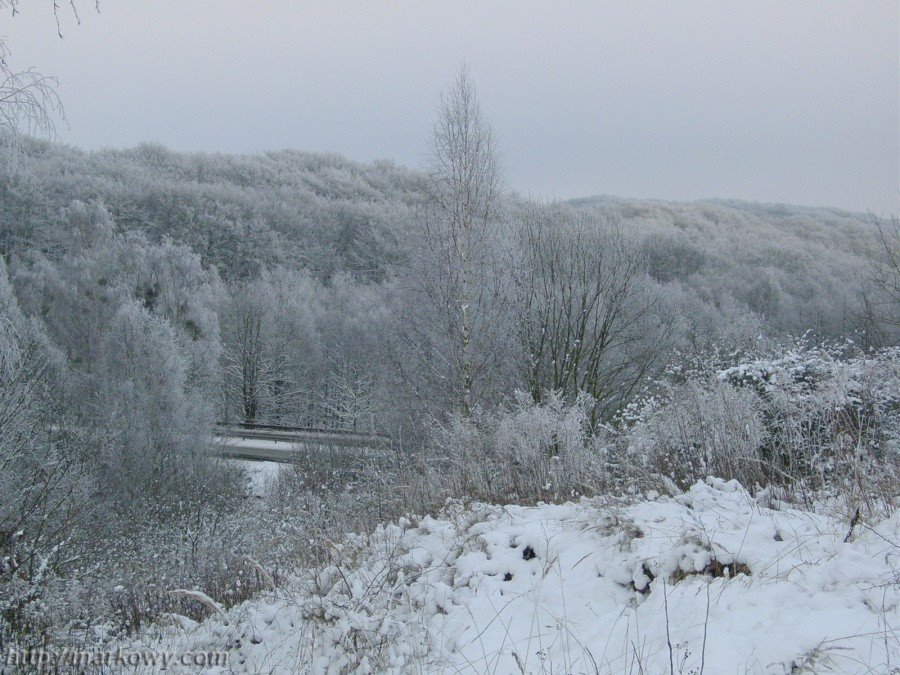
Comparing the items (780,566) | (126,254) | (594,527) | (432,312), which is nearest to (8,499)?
(432,312)

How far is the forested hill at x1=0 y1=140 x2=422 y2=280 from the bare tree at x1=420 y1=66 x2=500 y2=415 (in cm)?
2693

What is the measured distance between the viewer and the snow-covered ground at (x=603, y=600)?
9.34 ft

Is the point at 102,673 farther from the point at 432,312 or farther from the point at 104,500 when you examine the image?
the point at 104,500

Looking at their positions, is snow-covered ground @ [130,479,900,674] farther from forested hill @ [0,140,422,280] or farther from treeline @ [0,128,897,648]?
forested hill @ [0,140,422,280]

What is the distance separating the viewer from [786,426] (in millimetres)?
5910

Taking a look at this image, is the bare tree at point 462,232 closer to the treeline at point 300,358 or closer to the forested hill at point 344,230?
the treeline at point 300,358

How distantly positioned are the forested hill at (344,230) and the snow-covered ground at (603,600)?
3086 cm

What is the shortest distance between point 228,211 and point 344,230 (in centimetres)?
1027

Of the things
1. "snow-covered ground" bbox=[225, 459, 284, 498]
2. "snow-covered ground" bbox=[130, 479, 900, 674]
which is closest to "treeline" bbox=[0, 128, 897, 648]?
"snow-covered ground" bbox=[225, 459, 284, 498]

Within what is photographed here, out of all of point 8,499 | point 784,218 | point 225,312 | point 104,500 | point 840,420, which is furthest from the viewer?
point 784,218

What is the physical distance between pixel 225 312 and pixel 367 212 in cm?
2584

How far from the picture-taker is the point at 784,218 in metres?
78.4

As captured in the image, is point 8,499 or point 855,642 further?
point 8,499

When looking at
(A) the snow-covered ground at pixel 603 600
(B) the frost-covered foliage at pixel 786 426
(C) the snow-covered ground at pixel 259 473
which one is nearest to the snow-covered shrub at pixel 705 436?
(B) the frost-covered foliage at pixel 786 426
